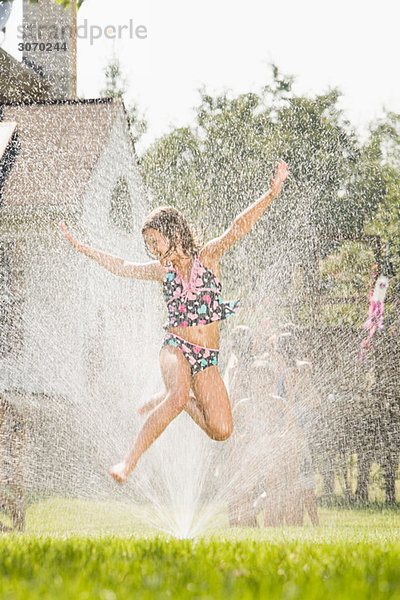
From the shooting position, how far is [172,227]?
459cm

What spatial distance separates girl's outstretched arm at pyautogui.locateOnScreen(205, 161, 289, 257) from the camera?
14.9ft

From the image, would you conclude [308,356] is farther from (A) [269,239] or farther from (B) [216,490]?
(A) [269,239]

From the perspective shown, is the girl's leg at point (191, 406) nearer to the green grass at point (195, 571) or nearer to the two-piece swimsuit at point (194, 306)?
the two-piece swimsuit at point (194, 306)

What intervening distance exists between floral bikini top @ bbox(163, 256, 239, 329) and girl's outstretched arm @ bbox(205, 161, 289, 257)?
137mm

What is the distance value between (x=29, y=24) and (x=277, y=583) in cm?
1761

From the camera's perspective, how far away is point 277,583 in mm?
2623

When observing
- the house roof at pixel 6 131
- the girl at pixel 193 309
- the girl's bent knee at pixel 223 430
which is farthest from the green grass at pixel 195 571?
the house roof at pixel 6 131

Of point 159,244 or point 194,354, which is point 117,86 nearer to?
point 159,244

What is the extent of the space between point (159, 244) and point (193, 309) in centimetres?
40

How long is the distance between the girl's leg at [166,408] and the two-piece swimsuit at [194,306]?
0.06 meters

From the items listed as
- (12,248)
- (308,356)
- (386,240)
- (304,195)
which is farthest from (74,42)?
(308,356)

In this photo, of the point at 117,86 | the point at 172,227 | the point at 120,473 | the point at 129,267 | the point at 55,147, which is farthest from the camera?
the point at 117,86

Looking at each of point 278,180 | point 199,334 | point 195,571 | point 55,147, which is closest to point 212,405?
point 199,334

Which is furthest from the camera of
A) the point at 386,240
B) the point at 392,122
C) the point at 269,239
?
the point at 392,122
